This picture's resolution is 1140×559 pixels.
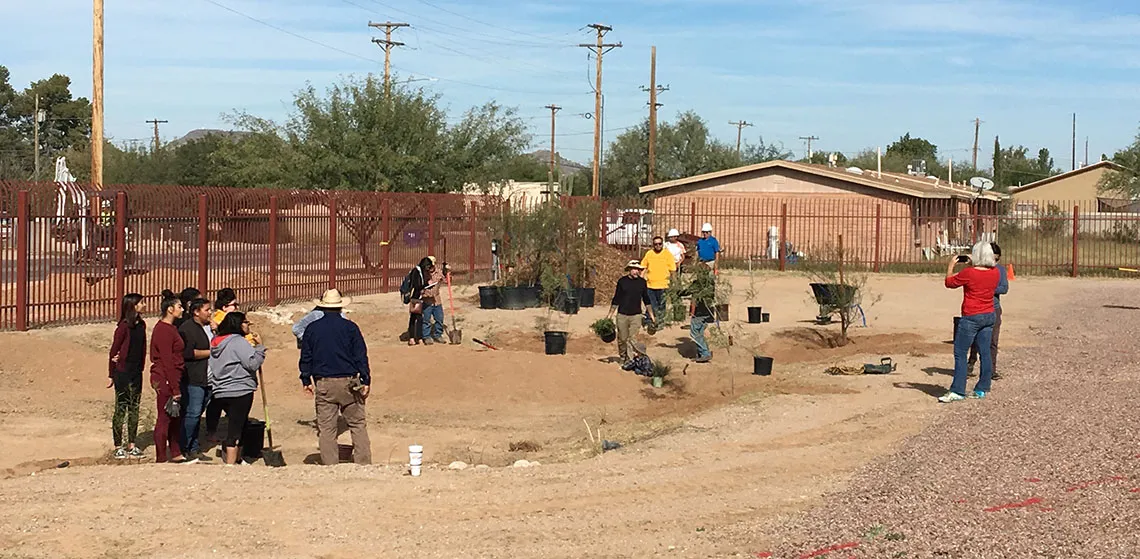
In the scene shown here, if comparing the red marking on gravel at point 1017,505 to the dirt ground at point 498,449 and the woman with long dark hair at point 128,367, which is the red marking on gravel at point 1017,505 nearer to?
the dirt ground at point 498,449

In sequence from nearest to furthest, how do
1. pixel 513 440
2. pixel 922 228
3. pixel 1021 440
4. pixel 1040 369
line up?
pixel 1021 440, pixel 513 440, pixel 1040 369, pixel 922 228

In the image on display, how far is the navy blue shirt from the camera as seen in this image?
11.0 m

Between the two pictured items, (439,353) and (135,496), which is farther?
(439,353)

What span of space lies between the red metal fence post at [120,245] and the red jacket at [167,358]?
833 cm

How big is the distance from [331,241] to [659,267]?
832cm

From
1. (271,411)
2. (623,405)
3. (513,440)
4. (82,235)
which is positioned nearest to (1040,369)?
(623,405)

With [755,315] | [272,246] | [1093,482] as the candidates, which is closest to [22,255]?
[272,246]

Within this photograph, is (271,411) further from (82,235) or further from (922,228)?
(922,228)

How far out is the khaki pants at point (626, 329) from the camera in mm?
16844

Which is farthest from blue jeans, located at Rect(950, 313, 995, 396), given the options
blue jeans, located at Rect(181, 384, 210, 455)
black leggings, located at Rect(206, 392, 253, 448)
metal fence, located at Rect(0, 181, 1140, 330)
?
metal fence, located at Rect(0, 181, 1140, 330)

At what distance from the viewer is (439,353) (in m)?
17.0

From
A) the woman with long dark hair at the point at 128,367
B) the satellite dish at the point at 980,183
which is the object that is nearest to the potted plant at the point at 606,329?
the woman with long dark hair at the point at 128,367

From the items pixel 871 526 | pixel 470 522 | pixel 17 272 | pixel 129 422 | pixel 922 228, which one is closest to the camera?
pixel 871 526

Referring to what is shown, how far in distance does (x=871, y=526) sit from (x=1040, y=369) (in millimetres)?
9310
